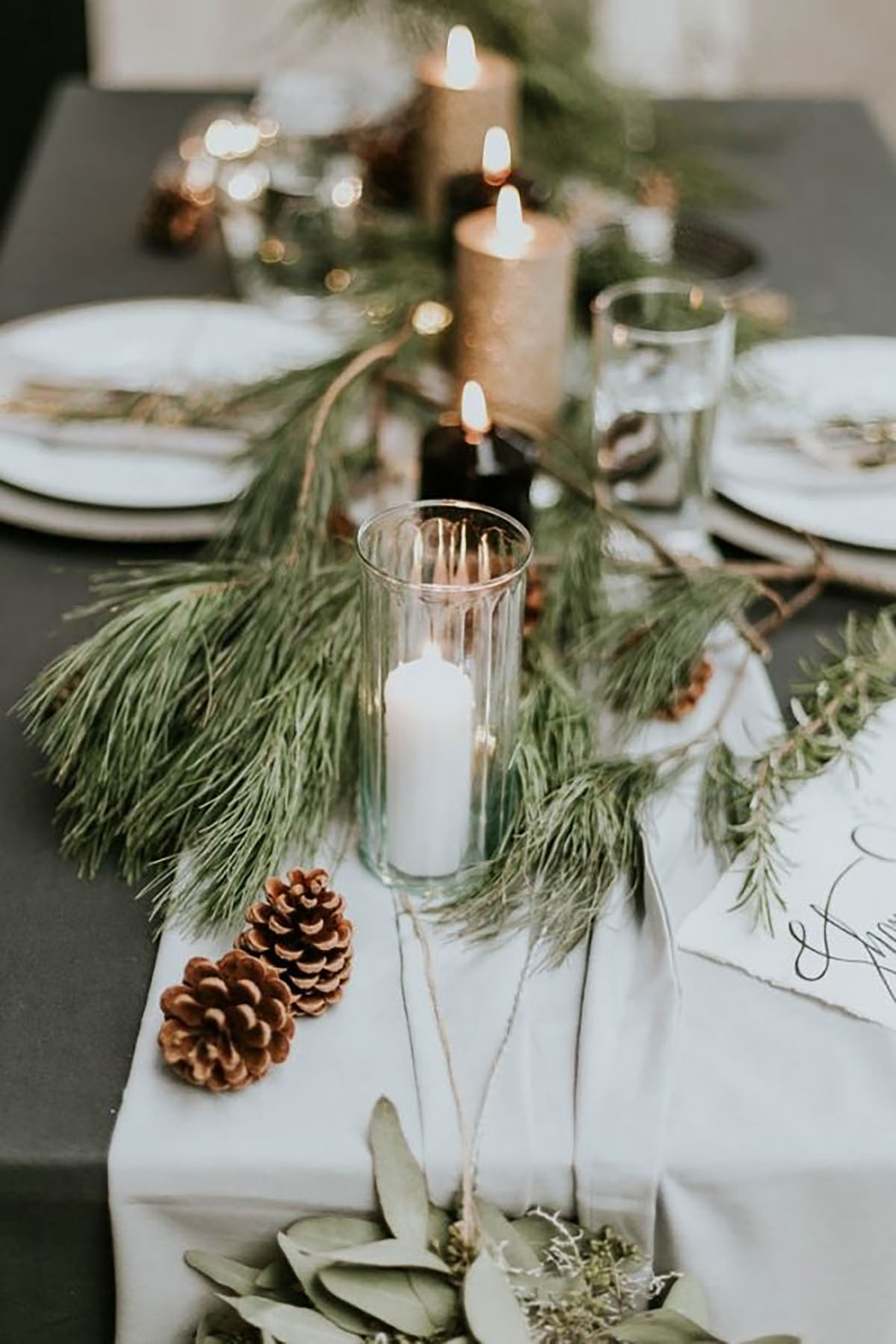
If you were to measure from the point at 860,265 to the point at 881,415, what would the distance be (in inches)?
15.2

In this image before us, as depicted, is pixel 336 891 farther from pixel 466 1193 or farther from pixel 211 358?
pixel 211 358

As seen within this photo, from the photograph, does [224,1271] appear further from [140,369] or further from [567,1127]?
[140,369]

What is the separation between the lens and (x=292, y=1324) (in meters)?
0.57

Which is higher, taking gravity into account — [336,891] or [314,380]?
[314,380]

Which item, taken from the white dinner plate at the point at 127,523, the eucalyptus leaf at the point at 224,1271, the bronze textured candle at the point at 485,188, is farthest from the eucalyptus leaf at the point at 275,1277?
the bronze textured candle at the point at 485,188

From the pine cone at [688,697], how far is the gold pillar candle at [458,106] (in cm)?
58

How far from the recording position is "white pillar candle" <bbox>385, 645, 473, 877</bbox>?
69 centimetres

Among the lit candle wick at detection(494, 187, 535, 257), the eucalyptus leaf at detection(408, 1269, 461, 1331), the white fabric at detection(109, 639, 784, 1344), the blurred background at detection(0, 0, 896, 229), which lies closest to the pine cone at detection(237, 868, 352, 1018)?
the white fabric at detection(109, 639, 784, 1344)

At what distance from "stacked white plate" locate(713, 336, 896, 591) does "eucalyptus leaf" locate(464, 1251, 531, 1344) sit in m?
0.50

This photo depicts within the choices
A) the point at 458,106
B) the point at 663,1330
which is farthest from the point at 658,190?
the point at 663,1330

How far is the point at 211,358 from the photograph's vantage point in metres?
1.20

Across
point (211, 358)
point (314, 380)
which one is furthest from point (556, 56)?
point (314, 380)

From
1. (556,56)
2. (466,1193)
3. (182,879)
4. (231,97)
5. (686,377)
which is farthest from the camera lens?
(231,97)

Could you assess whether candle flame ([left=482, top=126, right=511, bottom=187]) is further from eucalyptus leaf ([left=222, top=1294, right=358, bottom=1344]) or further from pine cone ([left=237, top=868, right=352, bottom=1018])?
eucalyptus leaf ([left=222, top=1294, right=358, bottom=1344])
